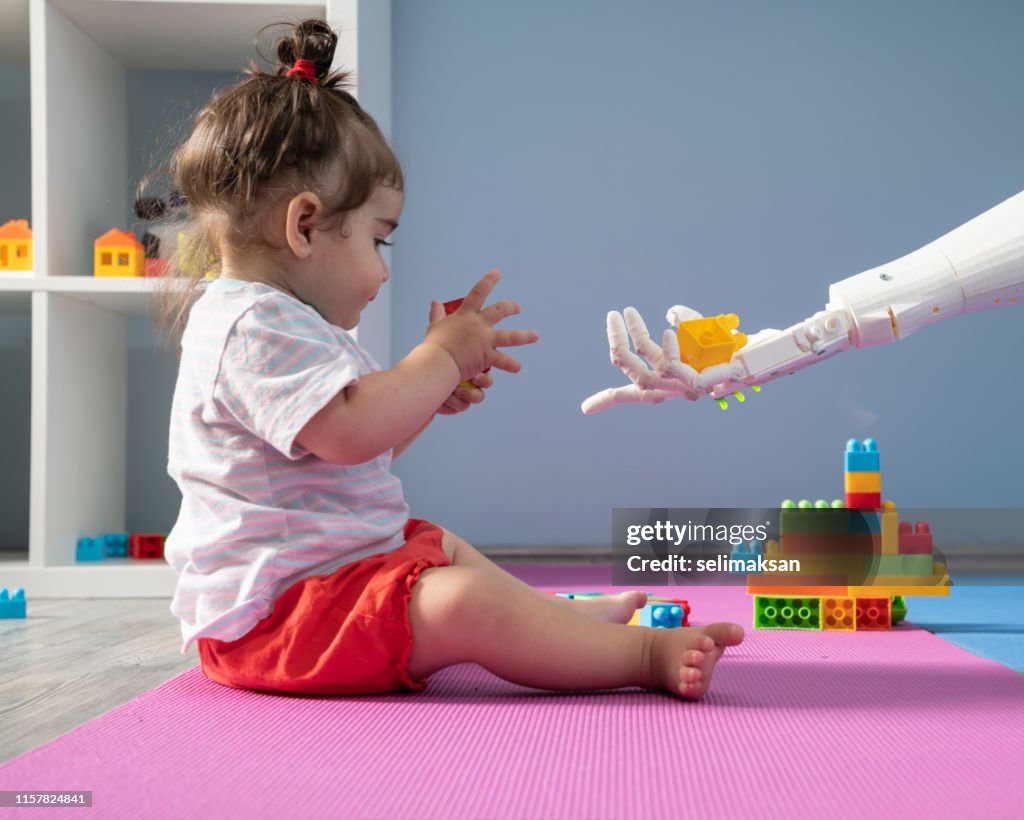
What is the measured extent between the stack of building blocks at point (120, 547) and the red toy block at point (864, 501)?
987 millimetres

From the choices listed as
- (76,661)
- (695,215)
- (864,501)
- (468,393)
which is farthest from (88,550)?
(695,215)

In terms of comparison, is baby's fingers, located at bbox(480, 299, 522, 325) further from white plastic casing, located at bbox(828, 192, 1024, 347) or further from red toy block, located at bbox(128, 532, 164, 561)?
red toy block, located at bbox(128, 532, 164, 561)

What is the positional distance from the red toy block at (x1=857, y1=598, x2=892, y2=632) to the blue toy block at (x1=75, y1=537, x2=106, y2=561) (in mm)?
1064

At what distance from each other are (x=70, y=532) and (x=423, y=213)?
85 centimetres

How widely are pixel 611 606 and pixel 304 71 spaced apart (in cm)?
56

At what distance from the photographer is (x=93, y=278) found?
5.10 ft

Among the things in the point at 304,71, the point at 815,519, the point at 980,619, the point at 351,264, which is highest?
the point at 304,71

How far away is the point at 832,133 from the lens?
211 cm

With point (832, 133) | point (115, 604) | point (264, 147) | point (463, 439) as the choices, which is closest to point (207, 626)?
point (264, 147)

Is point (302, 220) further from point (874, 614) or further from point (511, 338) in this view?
point (874, 614)

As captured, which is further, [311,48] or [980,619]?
[980,619]

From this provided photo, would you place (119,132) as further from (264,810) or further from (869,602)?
(264,810)

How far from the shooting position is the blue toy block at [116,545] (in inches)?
68.2

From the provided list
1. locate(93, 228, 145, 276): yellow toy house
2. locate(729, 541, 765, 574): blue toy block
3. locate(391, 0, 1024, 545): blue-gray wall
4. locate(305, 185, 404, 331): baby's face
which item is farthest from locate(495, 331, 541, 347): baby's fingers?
locate(391, 0, 1024, 545): blue-gray wall
